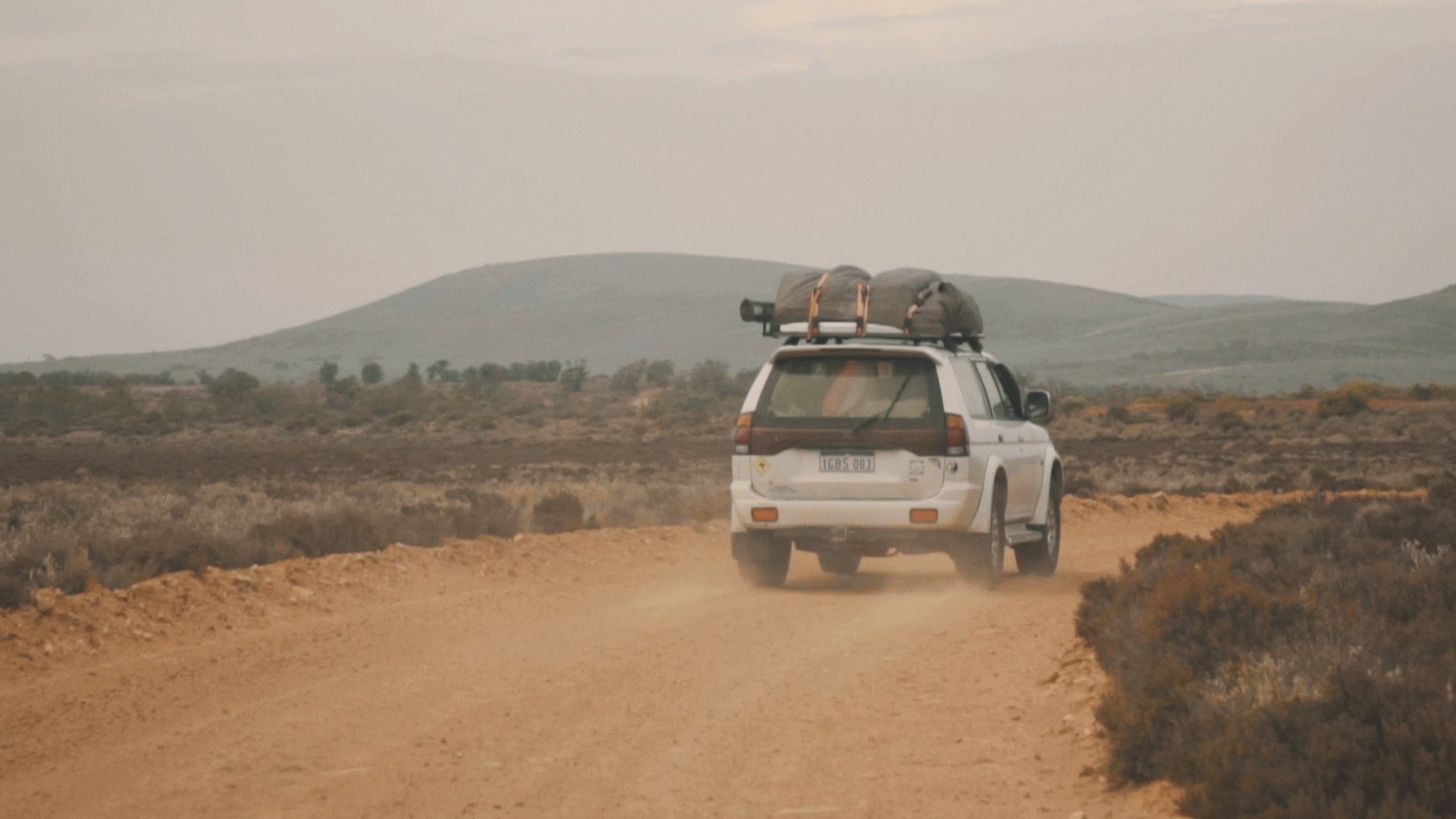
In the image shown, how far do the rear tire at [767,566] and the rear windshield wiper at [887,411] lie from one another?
136 centimetres

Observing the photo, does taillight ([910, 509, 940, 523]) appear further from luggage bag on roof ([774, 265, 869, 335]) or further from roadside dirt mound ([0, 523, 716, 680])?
roadside dirt mound ([0, 523, 716, 680])

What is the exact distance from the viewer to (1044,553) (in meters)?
15.7

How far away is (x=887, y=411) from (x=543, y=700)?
539cm

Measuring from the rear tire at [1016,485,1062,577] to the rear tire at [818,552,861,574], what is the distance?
61.2 inches

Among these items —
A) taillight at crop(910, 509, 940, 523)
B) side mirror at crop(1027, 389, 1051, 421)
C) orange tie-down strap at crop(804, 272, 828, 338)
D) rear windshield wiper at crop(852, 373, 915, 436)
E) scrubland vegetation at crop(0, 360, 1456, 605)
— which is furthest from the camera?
scrubland vegetation at crop(0, 360, 1456, 605)

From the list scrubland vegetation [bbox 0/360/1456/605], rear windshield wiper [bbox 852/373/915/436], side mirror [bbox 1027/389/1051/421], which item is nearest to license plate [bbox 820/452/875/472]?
rear windshield wiper [bbox 852/373/915/436]

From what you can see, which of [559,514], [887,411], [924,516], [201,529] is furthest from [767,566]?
[559,514]

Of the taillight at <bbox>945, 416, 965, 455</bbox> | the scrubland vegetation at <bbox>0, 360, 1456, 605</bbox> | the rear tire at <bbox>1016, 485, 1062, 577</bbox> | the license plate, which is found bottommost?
the scrubland vegetation at <bbox>0, 360, 1456, 605</bbox>

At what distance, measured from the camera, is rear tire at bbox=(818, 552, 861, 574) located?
1605 centimetres

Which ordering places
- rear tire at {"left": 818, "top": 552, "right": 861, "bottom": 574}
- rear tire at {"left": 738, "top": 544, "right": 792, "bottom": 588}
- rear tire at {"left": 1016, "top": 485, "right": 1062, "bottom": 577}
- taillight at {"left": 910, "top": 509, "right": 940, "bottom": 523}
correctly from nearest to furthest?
taillight at {"left": 910, "top": 509, "right": 940, "bottom": 523}, rear tire at {"left": 738, "top": 544, "right": 792, "bottom": 588}, rear tire at {"left": 1016, "top": 485, "right": 1062, "bottom": 577}, rear tire at {"left": 818, "top": 552, "right": 861, "bottom": 574}

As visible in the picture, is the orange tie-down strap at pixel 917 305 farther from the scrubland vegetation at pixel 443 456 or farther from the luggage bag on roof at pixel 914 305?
the scrubland vegetation at pixel 443 456

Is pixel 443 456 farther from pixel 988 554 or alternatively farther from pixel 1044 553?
pixel 988 554

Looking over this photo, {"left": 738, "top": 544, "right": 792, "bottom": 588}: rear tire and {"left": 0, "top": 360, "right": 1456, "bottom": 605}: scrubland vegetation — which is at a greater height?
{"left": 738, "top": 544, "right": 792, "bottom": 588}: rear tire

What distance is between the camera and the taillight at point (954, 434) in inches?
521
